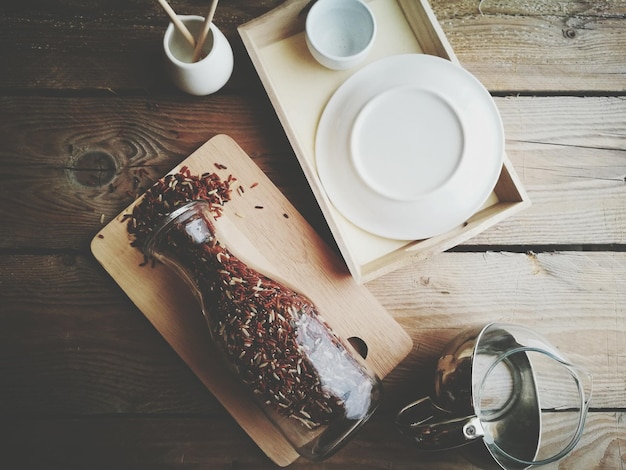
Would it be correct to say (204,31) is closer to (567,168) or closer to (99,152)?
(99,152)

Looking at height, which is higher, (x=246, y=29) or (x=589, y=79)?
(x=246, y=29)

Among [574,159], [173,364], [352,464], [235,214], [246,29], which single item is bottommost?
[352,464]

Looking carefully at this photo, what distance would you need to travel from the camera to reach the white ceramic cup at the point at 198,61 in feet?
2.71

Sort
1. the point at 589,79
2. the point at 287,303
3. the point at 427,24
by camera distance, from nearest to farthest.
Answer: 1. the point at 287,303
2. the point at 427,24
3. the point at 589,79

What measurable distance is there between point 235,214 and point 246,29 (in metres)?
0.32

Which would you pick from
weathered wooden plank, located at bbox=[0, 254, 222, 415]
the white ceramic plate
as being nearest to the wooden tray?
the white ceramic plate

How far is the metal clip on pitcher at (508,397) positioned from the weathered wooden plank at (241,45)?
19.7 inches

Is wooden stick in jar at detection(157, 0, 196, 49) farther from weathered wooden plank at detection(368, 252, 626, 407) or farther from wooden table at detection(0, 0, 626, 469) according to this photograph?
weathered wooden plank at detection(368, 252, 626, 407)

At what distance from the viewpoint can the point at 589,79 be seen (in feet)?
3.19

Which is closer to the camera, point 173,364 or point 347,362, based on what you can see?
point 347,362

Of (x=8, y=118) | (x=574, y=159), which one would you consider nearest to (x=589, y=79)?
(x=574, y=159)

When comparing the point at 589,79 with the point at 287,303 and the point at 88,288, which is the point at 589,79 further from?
the point at 88,288

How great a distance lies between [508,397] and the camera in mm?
821

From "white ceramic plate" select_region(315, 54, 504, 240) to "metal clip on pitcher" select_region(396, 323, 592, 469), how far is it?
0.21 meters
